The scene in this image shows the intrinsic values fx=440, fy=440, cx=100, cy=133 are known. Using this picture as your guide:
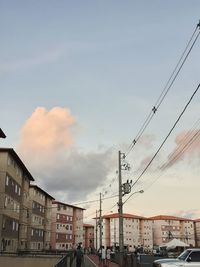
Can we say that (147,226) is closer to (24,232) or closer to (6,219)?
(24,232)

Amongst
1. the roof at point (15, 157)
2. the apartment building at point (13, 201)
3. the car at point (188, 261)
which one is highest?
the roof at point (15, 157)

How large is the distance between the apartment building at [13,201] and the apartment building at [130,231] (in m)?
105

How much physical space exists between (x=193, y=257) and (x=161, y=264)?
1559 millimetres

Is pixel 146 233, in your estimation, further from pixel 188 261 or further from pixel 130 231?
pixel 188 261

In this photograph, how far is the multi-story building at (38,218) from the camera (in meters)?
92.1

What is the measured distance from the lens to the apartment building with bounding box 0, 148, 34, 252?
6233 centimetres

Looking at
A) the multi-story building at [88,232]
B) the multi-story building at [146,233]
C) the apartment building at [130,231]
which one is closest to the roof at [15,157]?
the apartment building at [130,231]

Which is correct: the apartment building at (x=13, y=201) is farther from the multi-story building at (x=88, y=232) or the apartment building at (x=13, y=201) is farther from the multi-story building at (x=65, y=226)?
the multi-story building at (x=88, y=232)

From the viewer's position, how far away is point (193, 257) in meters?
20.1

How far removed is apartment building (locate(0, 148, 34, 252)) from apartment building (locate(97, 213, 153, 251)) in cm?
10470

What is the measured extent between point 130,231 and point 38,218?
305 feet

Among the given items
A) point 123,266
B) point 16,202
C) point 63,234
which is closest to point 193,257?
point 123,266

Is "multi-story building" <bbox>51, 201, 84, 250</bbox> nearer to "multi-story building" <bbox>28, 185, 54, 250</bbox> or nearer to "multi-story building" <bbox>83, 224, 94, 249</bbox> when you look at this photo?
"multi-story building" <bbox>28, 185, 54, 250</bbox>

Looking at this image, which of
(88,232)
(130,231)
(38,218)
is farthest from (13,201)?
(88,232)
